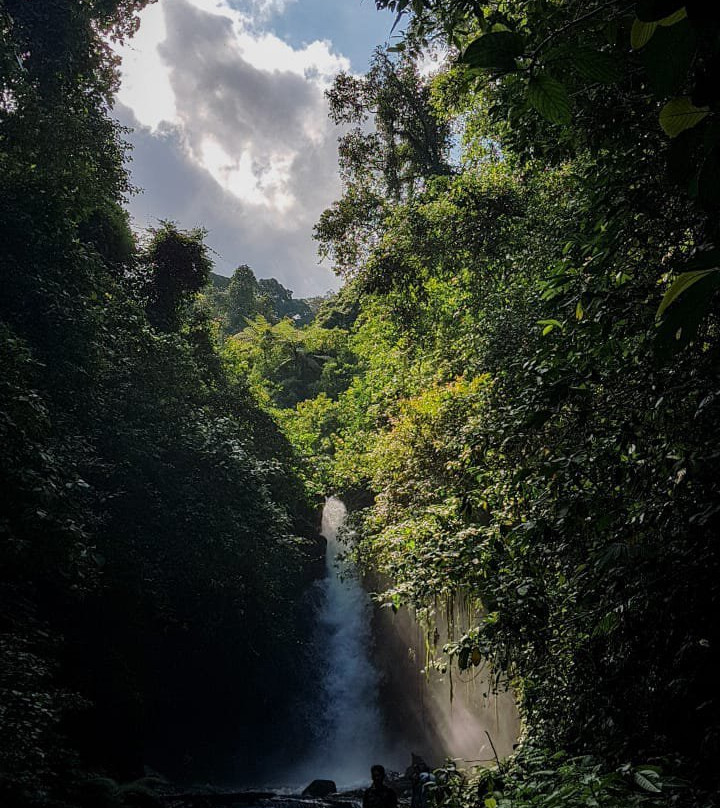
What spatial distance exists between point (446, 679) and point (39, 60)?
663 inches

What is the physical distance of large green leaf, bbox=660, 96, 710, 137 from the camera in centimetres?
63

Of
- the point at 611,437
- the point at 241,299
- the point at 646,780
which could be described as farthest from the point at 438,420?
the point at 241,299

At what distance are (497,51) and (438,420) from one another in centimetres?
926

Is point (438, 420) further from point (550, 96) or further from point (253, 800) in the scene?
point (550, 96)

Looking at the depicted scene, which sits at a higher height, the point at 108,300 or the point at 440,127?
the point at 440,127

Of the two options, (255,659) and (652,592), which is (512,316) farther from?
(255,659)

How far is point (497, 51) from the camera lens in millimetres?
866

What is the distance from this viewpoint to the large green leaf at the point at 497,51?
86 centimetres

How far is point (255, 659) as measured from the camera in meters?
12.3

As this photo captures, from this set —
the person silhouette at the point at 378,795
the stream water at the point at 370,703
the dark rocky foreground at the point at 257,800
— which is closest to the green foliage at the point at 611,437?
the person silhouette at the point at 378,795

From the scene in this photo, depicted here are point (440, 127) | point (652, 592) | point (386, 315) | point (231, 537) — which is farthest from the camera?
point (440, 127)

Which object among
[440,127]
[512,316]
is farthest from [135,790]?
[440,127]

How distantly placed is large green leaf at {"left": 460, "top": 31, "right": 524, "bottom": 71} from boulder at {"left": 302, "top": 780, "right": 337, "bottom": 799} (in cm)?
1427

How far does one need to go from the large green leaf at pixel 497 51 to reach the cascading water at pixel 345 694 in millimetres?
12913
